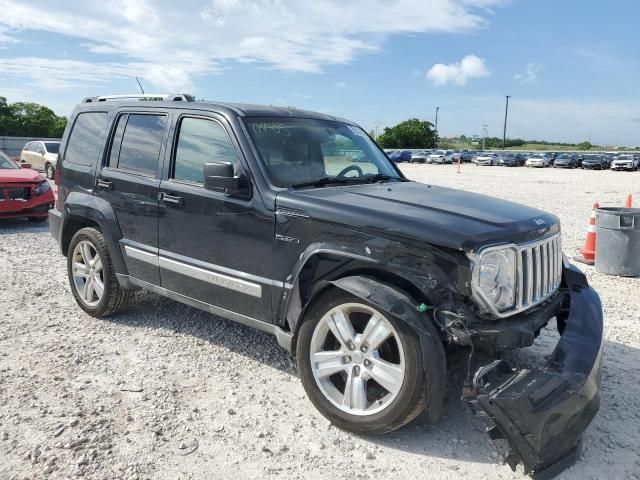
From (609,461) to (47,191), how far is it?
10.4 m

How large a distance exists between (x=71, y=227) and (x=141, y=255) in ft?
4.45

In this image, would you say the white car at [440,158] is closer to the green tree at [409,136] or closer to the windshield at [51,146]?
the green tree at [409,136]

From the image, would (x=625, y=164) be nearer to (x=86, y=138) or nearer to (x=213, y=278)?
(x=86, y=138)

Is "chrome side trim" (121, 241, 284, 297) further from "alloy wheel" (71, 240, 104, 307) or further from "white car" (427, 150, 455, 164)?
"white car" (427, 150, 455, 164)

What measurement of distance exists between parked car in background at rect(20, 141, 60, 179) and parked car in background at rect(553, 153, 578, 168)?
41.1 metres

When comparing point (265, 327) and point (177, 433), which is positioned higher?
point (265, 327)

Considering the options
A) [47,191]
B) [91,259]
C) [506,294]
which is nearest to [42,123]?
[47,191]

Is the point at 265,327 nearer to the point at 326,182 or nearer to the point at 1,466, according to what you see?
the point at 326,182

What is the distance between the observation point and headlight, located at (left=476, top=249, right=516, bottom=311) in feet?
9.86

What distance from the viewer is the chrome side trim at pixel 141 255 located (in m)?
4.52

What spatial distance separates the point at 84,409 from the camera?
3.55 metres

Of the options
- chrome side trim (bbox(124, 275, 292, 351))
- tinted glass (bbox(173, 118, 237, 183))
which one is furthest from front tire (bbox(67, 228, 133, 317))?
tinted glass (bbox(173, 118, 237, 183))

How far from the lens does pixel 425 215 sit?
3.27m

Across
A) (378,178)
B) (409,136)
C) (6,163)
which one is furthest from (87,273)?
(409,136)
